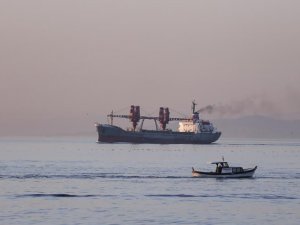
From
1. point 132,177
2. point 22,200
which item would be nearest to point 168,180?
point 132,177

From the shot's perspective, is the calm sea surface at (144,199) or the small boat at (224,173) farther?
the small boat at (224,173)

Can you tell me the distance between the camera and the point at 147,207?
67125mm

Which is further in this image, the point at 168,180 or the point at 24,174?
the point at 24,174

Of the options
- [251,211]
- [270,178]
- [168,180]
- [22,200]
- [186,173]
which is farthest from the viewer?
[186,173]

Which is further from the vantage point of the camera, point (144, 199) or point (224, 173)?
point (224, 173)

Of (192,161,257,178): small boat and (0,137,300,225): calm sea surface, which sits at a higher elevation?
(192,161,257,178): small boat

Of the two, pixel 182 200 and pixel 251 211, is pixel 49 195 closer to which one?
pixel 182 200

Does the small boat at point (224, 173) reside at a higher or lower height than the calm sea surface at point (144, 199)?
higher

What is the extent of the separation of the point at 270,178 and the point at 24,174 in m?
28.8

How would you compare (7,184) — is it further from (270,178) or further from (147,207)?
(270,178)

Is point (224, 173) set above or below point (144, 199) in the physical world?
above

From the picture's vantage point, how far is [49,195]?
74875mm

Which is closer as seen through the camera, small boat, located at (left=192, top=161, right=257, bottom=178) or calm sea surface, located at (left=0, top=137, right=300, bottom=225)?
calm sea surface, located at (left=0, top=137, right=300, bottom=225)

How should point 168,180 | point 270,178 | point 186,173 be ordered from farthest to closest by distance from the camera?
1. point 186,173
2. point 270,178
3. point 168,180
